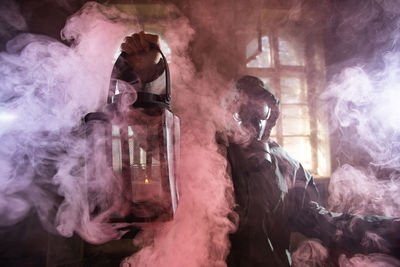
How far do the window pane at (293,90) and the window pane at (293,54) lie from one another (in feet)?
0.67

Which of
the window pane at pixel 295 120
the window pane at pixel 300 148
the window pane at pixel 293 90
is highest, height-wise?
the window pane at pixel 293 90

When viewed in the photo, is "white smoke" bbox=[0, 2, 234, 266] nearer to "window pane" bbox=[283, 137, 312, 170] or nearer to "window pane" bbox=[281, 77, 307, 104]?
"window pane" bbox=[281, 77, 307, 104]

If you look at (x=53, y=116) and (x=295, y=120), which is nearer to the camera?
(x=53, y=116)

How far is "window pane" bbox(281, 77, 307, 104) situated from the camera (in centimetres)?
275

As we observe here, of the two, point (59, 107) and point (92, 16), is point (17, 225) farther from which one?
point (92, 16)

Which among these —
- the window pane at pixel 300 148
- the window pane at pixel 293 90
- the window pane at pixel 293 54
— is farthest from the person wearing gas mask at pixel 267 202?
the window pane at pixel 293 54

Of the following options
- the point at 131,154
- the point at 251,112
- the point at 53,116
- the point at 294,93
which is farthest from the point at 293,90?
the point at 53,116

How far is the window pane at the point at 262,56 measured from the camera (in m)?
2.63

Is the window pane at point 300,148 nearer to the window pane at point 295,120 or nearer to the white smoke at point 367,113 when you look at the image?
the window pane at point 295,120

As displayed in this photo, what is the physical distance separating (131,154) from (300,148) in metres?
2.18

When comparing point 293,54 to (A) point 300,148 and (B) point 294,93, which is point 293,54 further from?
(A) point 300,148

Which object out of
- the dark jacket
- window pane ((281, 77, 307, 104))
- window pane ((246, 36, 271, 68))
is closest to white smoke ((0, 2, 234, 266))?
the dark jacket

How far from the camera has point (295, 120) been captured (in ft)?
8.85

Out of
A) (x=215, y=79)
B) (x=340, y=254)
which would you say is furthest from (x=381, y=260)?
(x=215, y=79)
